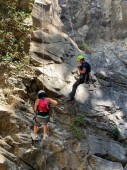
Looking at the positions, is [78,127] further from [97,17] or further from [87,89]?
[97,17]

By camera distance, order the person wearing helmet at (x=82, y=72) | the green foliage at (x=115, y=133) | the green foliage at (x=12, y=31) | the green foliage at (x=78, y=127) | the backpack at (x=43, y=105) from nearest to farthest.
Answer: the backpack at (x=43, y=105)
the green foliage at (x=78, y=127)
the person wearing helmet at (x=82, y=72)
the green foliage at (x=115, y=133)
the green foliage at (x=12, y=31)

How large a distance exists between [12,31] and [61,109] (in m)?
4.29

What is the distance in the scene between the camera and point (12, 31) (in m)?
13.3

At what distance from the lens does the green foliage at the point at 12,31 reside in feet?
41.7

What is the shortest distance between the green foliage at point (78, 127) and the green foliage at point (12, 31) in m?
→ 3.54

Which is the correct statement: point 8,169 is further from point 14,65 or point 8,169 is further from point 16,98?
point 14,65

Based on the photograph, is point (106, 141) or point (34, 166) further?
point (106, 141)

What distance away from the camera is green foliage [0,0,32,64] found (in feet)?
41.7

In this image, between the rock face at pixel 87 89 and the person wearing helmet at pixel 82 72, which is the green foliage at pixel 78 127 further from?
the person wearing helmet at pixel 82 72

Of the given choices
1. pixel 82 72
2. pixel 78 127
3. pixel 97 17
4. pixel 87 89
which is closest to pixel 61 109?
pixel 78 127

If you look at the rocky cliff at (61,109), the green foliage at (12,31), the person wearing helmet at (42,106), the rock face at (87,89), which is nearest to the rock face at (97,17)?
the rock face at (87,89)

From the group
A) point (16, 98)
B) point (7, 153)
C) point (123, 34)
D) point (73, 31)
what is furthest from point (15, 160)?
point (123, 34)

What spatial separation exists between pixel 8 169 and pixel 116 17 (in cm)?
1569

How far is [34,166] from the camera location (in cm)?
1025
